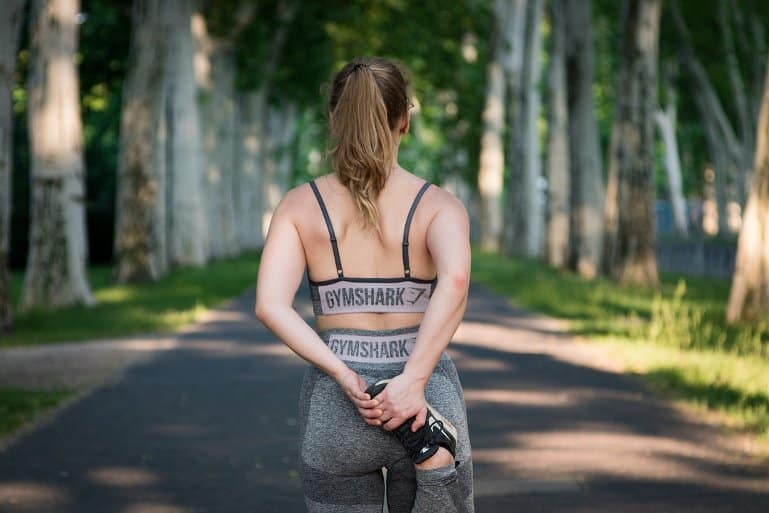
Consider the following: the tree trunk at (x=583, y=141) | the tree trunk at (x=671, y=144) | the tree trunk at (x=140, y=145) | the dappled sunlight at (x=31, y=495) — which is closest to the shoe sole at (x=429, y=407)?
the dappled sunlight at (x=31, y=495)

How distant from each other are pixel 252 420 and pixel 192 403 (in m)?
0.91

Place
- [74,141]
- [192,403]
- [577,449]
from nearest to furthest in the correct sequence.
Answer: [577,449], [192,403], [74,141]

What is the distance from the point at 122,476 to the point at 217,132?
29253mm

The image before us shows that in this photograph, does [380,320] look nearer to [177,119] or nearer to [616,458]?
[616,458]

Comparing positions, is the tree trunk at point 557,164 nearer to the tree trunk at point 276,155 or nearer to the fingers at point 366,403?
the tree trunk at point 276,155

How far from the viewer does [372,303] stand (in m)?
3.48

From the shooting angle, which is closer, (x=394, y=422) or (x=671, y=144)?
(x=394, y=422)

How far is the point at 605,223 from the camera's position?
24.2 m

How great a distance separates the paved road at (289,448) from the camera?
6.55 metres

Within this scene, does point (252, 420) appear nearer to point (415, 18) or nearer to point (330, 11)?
point (330, 11)

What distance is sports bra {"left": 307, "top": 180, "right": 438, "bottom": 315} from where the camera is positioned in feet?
11.3

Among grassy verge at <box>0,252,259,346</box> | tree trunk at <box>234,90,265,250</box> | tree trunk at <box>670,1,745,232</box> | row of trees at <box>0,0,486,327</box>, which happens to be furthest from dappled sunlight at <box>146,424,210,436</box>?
tree trunk at <box>234,90,265,250</box>

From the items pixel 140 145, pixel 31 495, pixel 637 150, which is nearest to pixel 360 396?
pixel 31 495

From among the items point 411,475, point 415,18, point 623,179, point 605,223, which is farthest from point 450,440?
point 415,18
